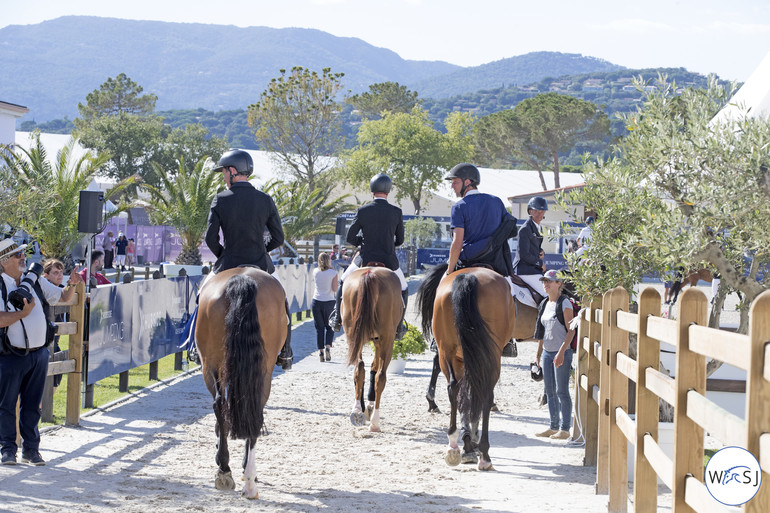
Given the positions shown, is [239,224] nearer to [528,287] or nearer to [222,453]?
[222,453]

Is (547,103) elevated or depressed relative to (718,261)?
elevated

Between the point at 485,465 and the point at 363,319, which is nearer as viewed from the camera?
the point at 485,465

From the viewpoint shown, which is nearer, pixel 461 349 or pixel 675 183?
pixel 675 183

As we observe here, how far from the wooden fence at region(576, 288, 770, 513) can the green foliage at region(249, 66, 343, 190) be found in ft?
147

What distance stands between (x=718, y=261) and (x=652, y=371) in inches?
95.0

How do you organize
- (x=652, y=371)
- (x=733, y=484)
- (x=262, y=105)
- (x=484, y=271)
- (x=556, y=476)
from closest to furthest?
(x=733, y=484) < (x=652, y=371) < (x=556, y=476) < (x=484, y=271) < (x=262, y=105)

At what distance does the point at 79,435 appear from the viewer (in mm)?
8906

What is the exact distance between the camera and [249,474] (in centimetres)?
652

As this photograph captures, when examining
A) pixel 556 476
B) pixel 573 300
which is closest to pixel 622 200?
pixel 573 300

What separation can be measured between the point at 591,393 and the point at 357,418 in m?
2.76

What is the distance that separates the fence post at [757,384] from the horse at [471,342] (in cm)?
509

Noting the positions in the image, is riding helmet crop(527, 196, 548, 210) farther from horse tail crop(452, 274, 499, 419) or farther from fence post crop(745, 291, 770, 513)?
fence post crop(745, 291, 770, 513)

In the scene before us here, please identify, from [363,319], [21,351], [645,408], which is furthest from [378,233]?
[645,408]

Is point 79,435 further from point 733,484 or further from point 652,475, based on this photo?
point 733,484
